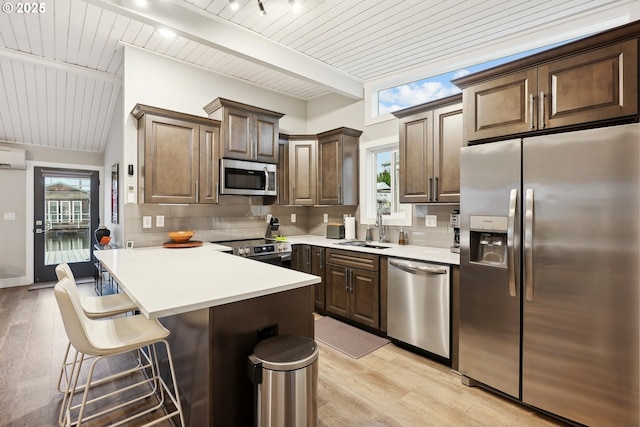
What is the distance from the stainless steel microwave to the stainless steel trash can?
2377 mm

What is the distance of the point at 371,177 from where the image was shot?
13.8 feet

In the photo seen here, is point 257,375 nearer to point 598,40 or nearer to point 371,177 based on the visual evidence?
point 598,40

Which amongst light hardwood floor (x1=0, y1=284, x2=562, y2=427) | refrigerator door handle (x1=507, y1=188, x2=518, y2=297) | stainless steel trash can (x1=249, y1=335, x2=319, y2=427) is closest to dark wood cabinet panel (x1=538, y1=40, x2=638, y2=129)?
refrigerator door handle (x1=507, y1=188, x2=518, y2=297)

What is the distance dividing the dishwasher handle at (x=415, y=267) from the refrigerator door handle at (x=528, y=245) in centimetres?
62

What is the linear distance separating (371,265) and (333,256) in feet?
1.81

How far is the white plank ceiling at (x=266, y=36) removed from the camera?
2541 millimetres

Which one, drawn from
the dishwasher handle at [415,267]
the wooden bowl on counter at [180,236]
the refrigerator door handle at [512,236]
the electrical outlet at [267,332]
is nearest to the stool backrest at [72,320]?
the electrical outlet at [267,332]

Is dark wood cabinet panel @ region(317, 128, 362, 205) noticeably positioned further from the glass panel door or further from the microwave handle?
the glass panel door

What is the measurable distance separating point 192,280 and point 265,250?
1850 mm

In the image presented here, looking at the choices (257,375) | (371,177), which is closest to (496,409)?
(257,375)

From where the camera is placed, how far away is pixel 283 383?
1371 mm

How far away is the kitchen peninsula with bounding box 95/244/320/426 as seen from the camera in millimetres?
1435

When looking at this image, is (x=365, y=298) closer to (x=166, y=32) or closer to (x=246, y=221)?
(x=246, y=221)

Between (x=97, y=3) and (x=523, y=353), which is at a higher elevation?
(x=97, y=3)
